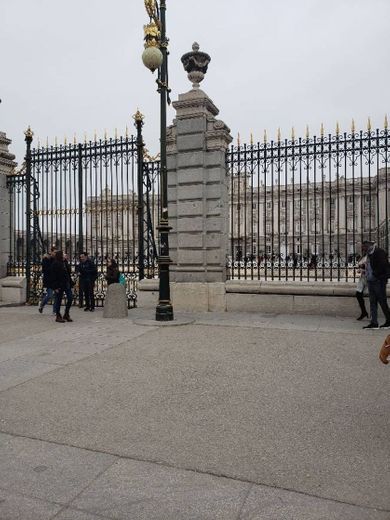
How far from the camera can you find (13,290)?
46.1 ft

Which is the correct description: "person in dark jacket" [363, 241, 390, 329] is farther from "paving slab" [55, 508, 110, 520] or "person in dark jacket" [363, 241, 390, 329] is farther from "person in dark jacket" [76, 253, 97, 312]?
"paving slab" [55, 508, 110, 520]

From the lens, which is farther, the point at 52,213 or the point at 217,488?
the point at 52,213

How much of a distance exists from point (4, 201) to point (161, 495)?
13429 mm

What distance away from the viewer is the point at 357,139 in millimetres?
10766

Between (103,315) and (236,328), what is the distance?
3561mm

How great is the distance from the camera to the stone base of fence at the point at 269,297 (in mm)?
10805

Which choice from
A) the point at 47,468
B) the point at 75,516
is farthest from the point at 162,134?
the point at 75,516

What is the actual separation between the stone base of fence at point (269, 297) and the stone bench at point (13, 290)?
202 inches

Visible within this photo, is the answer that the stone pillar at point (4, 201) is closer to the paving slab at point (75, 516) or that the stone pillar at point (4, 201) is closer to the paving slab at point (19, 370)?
→ the paving slab at point (19, 370)

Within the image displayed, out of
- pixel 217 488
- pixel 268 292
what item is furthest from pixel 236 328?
pixel 217 488

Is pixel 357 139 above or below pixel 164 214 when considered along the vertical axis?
above

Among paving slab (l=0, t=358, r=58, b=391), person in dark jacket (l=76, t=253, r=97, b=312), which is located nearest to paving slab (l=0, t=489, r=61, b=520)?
paving slab (l=0, t=358, r=58, b=391)

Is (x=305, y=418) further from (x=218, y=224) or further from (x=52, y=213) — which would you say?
(x=52, y=213)

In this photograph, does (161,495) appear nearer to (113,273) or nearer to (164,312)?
(164,312)
